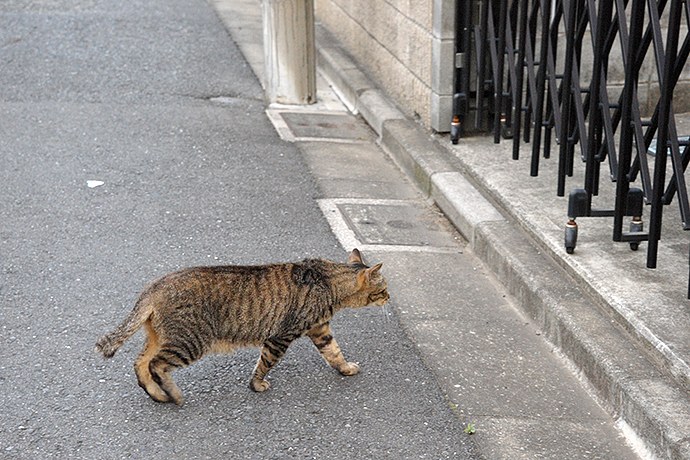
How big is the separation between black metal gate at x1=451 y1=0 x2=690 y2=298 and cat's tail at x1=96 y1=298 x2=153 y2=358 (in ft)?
7.61

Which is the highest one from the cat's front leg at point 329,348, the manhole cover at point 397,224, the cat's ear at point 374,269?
the cat's ear at point 374,269

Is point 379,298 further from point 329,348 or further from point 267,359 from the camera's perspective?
point 267,359

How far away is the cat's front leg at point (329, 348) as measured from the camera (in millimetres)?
4945

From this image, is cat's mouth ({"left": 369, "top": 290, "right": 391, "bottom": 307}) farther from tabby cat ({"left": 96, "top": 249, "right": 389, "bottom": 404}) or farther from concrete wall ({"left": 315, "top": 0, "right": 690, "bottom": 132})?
concrete wall ({"left": 315, "top": 0, "right": 690, "bottom": 132})

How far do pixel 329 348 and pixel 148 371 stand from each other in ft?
2.82

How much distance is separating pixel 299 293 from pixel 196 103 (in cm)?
528

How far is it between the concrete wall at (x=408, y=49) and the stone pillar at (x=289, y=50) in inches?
24.8

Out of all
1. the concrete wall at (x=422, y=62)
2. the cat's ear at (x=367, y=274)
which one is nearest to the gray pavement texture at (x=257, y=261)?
the concrete wall at (x=422, y=62)

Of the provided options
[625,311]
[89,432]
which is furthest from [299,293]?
[625,311]

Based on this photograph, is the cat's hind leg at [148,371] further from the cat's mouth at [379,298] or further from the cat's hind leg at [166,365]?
the cat's mouth at [379,298]

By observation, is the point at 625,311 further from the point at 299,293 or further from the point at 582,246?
the point at 299,293

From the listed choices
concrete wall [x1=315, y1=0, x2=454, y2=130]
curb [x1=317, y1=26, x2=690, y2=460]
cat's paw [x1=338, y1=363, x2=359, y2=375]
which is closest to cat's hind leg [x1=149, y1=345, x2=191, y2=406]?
cat's paw [x1=338, y1=363, x2=359, y2=375]

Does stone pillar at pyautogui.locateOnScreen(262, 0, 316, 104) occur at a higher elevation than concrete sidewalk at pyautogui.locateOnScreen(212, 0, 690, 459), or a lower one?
higher

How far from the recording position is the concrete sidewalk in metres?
4.42
